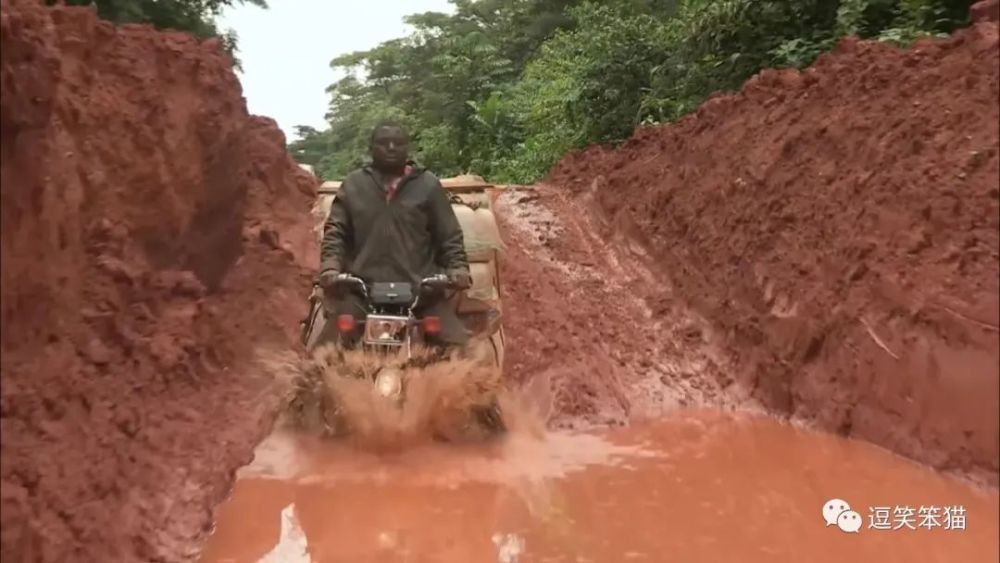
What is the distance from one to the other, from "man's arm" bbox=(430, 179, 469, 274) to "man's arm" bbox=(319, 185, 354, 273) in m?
0.55

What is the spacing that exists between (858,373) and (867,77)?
1721 millimetres

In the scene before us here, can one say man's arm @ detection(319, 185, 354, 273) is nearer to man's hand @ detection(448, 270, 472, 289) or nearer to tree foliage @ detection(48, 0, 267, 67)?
man's hand @ detection(448, 270, 472, 289)

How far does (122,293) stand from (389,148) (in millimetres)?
1931

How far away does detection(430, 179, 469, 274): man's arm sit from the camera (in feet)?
19.0

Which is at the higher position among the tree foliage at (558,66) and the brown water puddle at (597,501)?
the tree foliage at (558,66)

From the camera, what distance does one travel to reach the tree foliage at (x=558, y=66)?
8.19m

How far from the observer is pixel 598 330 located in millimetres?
7664

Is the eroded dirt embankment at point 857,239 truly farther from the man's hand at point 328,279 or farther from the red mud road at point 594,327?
the man's hand at point 328,279

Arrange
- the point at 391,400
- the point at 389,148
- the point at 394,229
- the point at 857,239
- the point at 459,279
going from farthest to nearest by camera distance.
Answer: the point at 389,148 < the point at 394,229 < the point at 459,279 < the point at 391,400 < the point at 857,239

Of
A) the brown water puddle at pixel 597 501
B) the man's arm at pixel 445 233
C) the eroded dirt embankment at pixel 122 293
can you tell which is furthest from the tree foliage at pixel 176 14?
the brown water puddle at pixel 597 501

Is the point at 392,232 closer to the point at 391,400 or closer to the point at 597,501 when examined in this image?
the point at 391,400

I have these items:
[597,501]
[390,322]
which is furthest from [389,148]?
[597,501]

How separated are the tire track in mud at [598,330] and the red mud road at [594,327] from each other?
36mm

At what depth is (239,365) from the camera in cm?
624
